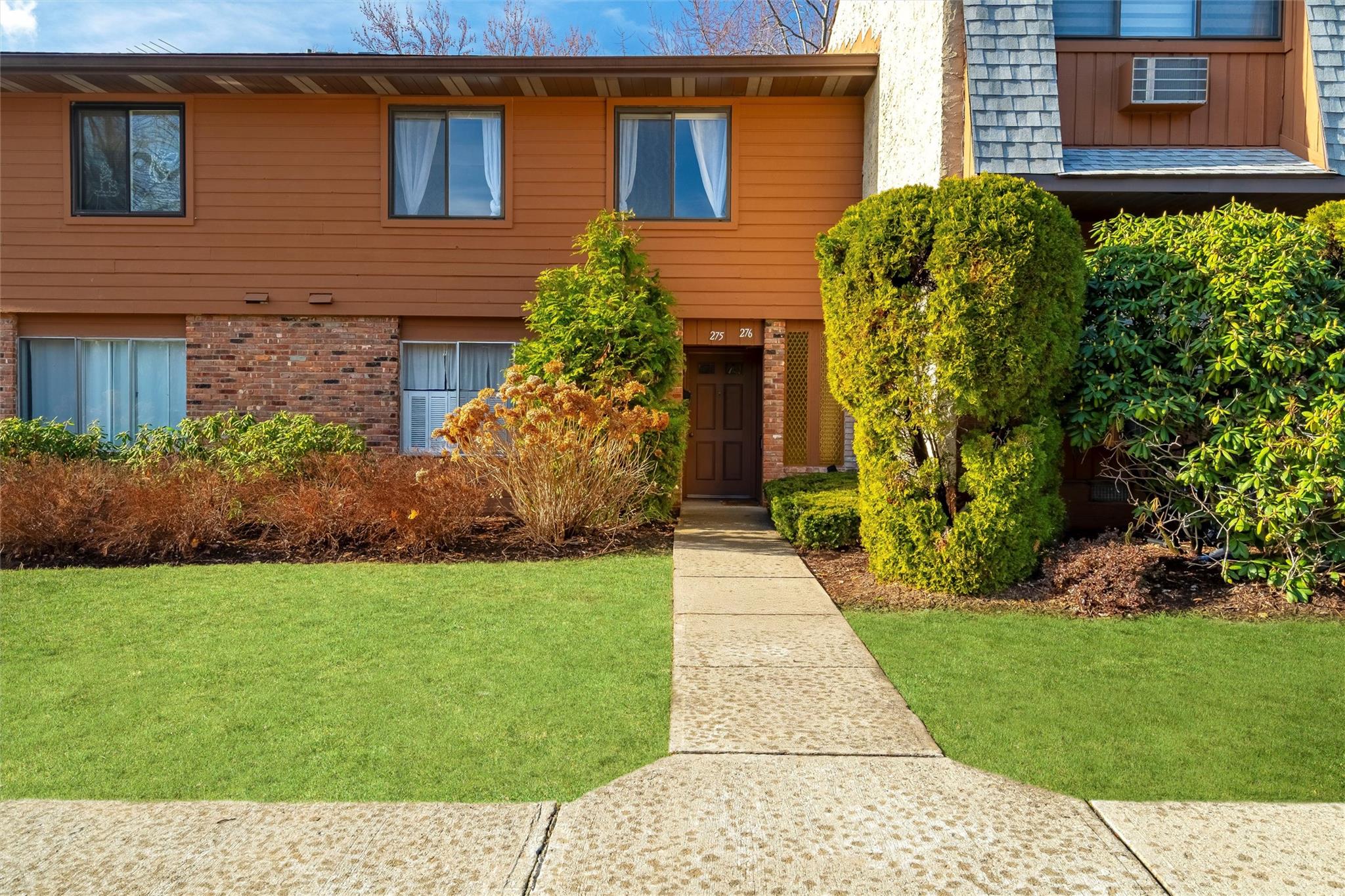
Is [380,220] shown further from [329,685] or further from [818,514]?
[329,685]

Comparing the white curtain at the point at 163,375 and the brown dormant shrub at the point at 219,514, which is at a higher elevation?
the white curtain at the point at 163,375

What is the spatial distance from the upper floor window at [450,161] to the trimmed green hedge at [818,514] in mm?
5827

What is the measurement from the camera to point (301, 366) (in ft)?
39.8

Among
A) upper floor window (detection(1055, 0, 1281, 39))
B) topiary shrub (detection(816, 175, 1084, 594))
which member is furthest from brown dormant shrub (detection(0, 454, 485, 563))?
upper floor window (detection(1055, 0, 1281, 39))

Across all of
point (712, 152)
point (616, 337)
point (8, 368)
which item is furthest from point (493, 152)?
point (8, 368)

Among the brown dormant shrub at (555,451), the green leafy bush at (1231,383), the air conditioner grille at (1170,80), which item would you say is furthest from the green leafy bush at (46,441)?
the air conditioner grille at (1170,80)

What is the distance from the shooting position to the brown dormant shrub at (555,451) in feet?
27.5

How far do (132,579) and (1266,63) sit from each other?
12179 millimetres

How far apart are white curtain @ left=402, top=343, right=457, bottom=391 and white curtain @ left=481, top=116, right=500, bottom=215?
2.05m

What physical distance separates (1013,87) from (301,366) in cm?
947

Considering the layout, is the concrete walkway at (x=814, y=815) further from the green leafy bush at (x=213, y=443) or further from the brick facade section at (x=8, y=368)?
the brick facade section at (x=8, y=368)

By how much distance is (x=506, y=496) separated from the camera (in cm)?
919

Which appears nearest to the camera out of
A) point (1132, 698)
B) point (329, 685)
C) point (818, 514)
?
point (1132, 698)

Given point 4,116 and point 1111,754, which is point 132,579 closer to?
point 1111,754
